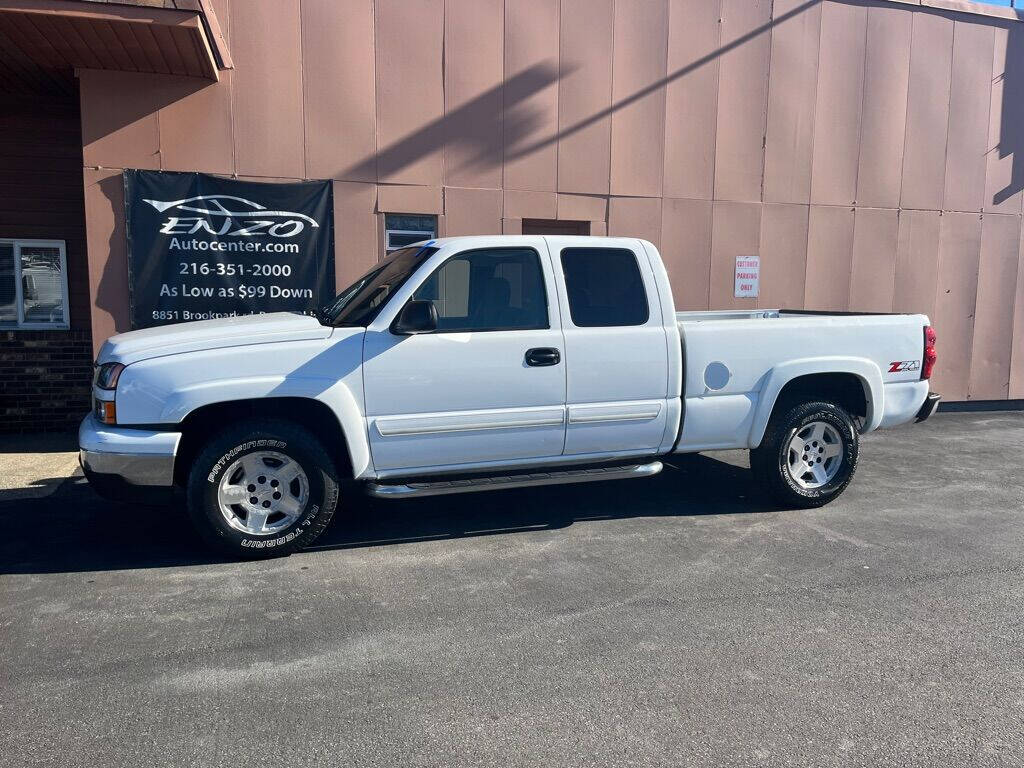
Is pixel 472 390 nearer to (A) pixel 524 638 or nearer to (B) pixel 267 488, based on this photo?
(B) pixel 267 488

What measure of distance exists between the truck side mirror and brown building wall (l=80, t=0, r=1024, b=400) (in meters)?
4.22

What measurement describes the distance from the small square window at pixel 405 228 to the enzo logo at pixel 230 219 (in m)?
0.80

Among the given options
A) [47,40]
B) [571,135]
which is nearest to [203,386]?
[47,40]

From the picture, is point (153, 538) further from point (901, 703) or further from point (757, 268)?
point (757, 268)

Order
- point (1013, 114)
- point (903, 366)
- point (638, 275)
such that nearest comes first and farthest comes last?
A: point (638, 275) < point (903, 366) < point (1013, 114)

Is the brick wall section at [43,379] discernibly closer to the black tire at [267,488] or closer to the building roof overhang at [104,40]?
the building roof overhang at [104,40]

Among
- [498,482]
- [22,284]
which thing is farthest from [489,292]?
[22,284]

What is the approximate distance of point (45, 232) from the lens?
9141mm

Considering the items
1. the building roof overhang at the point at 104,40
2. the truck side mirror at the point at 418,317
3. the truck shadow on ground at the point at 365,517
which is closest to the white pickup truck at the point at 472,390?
the truck side mirror at the point at 418,317

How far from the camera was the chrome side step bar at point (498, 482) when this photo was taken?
199 inches

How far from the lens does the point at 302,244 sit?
8.79 metres

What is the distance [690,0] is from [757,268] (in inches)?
133

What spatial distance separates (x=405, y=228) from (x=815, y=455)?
5.15 m

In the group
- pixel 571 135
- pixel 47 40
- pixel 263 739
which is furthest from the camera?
pixel 571 135
